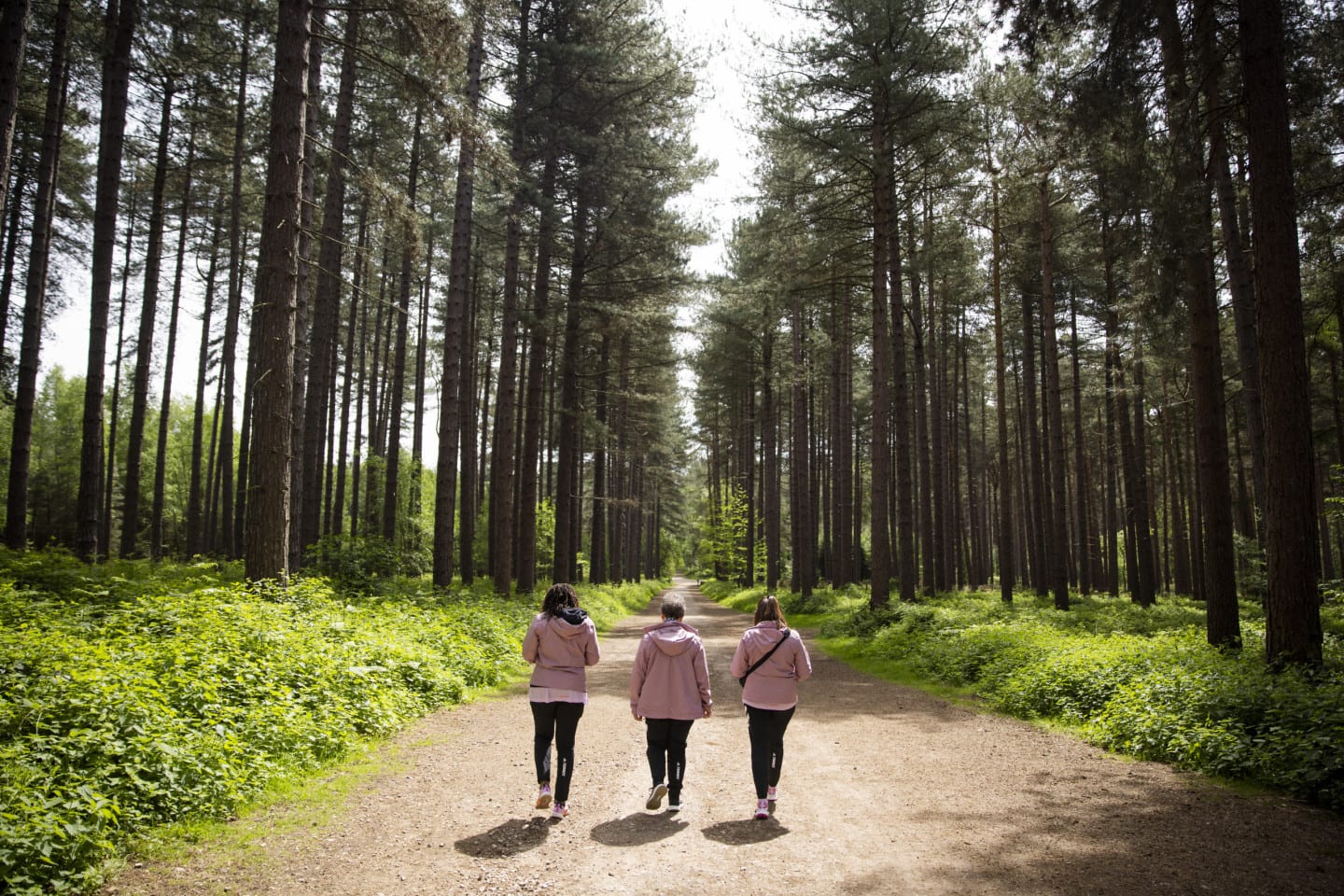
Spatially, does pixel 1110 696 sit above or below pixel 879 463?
below

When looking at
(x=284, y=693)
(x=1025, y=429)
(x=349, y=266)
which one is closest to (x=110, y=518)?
(x=349, y=266)

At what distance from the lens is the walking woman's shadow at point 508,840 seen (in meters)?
4.84

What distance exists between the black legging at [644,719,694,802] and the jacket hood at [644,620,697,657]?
55 cm

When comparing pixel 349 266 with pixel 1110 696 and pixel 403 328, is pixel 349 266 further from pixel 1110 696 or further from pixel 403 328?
pixel 1110 696

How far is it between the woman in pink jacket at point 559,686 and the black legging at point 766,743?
53.7 inches

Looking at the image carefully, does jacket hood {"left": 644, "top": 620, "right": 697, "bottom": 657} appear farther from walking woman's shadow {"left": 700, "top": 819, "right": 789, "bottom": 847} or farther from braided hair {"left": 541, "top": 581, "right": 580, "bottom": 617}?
walking woman's shadow {"left": 700, "top": 819, "right": 789, "bottom": 847}

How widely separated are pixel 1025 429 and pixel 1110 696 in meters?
25.8

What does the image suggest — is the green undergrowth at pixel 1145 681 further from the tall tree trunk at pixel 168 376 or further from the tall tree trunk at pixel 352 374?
the tall tree trunk at pixel 168 376

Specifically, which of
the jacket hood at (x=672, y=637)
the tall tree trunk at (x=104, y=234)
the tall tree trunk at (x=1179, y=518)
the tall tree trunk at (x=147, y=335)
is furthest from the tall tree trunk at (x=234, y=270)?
the tall tree trunk at (x=1179, y=518)

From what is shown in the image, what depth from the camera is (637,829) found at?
5.30 metres

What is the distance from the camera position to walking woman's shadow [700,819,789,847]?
509 cm

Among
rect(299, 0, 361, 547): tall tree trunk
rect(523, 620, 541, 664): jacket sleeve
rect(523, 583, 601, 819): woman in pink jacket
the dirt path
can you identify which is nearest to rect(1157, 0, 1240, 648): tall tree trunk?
the dirt path

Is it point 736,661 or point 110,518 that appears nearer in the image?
point 736,661

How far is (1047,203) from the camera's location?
1934 centimetres
